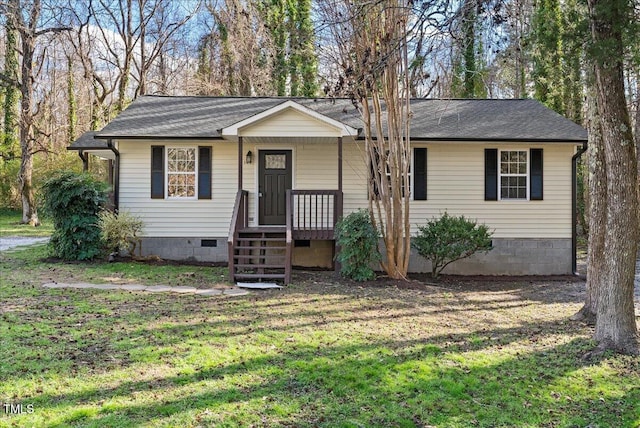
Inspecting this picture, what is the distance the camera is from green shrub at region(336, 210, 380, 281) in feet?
29.8

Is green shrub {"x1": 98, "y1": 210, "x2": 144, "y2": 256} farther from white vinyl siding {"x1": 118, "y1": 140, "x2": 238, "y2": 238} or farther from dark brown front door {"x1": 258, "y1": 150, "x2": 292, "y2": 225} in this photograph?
dark brown front door {"x1": 258, "y1": 150, "x2": 292, "y2": 225}

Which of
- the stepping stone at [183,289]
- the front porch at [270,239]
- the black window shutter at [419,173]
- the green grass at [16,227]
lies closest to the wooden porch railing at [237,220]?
the front porch at [270,239]

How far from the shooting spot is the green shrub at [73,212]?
34.4 ft

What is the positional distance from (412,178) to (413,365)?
23.3 feet

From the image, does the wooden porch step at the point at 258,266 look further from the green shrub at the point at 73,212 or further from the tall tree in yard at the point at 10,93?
the tall tree in yard at the point at 10,93

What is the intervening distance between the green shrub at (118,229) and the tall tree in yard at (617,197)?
8.81 meters

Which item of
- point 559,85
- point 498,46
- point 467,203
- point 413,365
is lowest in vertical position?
point 413,365

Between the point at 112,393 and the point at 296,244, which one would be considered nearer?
the point at 112,393

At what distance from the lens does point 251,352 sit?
15.8 ft

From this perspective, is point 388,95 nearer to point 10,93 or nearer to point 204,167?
point 204,167

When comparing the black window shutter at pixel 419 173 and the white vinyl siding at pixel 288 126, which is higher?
the white vinyl siding at pixel 288 126

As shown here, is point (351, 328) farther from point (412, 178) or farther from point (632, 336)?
point (412, 178)

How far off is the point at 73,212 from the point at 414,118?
26.7 ft

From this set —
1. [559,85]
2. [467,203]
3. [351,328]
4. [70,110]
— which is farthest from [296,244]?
[70,110]
